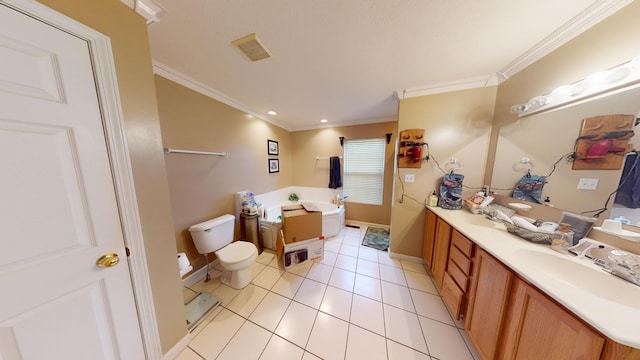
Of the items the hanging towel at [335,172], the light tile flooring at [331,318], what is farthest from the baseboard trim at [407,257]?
the hanging towel at [335,172]

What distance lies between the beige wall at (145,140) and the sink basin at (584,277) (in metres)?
2.25

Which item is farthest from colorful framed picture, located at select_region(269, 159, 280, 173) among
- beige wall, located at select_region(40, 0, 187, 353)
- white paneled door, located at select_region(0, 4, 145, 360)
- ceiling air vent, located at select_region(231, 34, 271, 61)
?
white paneled door, located at select_region(0, 4, 145, 360)

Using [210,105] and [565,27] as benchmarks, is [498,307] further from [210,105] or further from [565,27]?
[210,105]

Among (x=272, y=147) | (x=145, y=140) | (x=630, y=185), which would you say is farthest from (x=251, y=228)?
(x=630, y=185)

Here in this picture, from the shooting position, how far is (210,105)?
203 cm

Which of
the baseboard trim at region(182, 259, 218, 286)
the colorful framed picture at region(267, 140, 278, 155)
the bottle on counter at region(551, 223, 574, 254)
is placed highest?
the colorful framed picture at region(267, 140, 278, 155)

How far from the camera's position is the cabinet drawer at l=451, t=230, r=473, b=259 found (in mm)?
1292

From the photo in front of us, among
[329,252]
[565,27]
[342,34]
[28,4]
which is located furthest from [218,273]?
[565,27]

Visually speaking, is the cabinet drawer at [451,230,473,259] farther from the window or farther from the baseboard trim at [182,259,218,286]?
the baseboard trim at [182,259,218,286]

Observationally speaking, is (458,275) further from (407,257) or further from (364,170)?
(364,170)

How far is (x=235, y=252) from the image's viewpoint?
1.87m

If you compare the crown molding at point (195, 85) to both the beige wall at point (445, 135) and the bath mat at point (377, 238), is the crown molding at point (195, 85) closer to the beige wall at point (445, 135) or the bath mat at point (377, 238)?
the beige wall at point (445, 135)

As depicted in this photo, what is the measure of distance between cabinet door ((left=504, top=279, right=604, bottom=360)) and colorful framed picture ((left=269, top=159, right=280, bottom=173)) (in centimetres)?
305

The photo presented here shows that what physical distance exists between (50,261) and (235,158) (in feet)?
5.94
